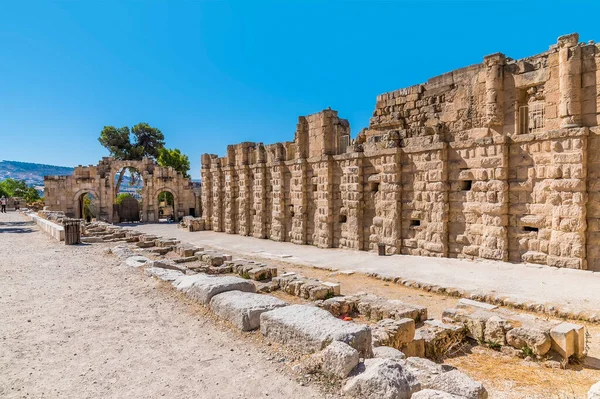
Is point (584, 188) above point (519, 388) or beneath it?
above

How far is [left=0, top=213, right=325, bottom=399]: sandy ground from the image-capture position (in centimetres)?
347

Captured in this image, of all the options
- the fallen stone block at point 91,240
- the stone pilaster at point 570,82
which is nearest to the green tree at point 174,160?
the fallen stone block at point 91,240

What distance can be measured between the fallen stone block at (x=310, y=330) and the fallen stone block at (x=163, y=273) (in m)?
3.69

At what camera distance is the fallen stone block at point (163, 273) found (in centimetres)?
777

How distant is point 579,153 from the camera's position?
9.27 m

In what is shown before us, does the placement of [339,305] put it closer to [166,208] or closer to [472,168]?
[472,168]

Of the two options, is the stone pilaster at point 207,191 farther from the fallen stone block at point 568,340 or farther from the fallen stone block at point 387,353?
the fallen stone block at point 568,340

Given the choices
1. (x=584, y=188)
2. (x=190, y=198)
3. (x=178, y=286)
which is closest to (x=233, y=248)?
(x=178, y=286)

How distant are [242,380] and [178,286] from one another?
3832 millimetres

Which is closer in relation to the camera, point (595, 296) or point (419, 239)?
point (595, 296)

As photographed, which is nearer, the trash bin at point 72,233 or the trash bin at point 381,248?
the trash bin at point 381,248

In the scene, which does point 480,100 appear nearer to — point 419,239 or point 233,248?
point 419,239

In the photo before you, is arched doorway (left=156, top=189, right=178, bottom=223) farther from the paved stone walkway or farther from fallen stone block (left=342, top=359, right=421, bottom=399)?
fallen stone block (left=342, top=359, right=421, bottom=399)

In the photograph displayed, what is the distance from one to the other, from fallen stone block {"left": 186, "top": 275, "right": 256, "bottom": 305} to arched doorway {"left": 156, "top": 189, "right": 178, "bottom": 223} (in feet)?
97.0
